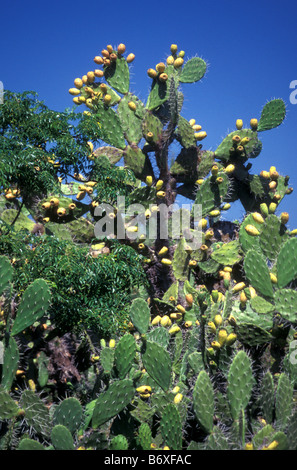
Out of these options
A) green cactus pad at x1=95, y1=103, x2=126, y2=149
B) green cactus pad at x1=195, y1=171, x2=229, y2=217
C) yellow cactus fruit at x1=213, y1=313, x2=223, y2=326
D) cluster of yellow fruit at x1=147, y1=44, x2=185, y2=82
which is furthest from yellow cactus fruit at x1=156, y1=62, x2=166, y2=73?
yellow cactus fruit at x1=213, y1=313, x2=223, y2=326

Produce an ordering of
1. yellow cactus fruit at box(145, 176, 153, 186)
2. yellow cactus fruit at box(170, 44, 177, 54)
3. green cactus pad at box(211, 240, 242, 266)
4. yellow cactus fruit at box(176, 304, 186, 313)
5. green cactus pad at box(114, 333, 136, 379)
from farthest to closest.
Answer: yellow cactus fruit at box(170, 44, 177, 54)
yellow cactus fruit at box(145, 176, 153, 186)
green cactus pad at box(211, 240, 242, 266)
yellow cactus fruit at box(176, 304, 186, 313)
green cactus pad at box(114, 333, 136, 379)

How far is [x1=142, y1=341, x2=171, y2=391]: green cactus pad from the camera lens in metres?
3.61

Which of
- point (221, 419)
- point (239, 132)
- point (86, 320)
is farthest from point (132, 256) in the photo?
point (239, 132)

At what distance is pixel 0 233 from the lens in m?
4.75

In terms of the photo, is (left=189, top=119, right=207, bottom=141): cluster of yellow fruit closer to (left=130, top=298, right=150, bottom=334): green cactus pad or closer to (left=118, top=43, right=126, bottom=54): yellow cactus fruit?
(left=118, top=43, right=126, bottom=54): yellow cactus fruit

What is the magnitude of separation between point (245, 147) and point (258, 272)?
11.3 feet

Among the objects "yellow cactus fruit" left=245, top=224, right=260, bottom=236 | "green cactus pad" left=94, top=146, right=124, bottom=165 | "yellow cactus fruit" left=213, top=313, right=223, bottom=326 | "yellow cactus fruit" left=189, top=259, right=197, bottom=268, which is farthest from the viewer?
"green cactus pad" left=94, top=146, right=124, bottom=165

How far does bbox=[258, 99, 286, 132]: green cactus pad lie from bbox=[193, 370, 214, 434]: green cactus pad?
455cm

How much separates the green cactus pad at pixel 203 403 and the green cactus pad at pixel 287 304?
3.14 feet

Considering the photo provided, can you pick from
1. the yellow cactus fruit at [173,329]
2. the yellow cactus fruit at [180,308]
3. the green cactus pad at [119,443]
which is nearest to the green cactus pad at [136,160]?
the yellow cactus fruit at [180,308]

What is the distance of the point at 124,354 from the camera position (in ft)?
11.8

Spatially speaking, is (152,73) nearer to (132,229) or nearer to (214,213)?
(214,213)
